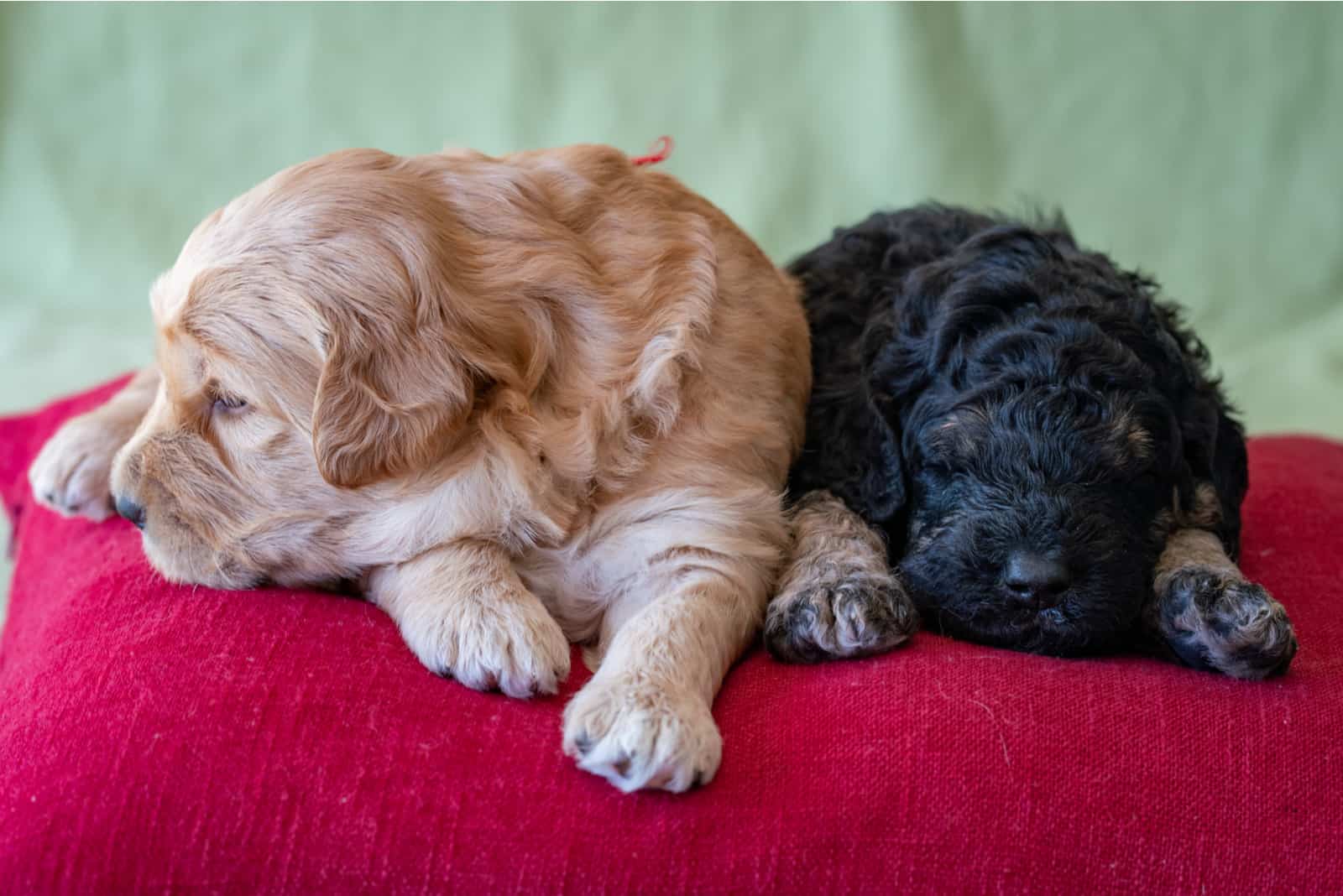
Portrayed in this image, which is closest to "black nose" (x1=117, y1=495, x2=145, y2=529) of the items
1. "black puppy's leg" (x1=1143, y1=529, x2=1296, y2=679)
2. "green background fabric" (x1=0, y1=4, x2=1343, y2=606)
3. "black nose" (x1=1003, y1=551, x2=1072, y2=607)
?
"black nose" (x1=1003, y1=551, x2=1072, y2=607)

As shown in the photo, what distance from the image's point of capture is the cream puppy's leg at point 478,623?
2.50 m

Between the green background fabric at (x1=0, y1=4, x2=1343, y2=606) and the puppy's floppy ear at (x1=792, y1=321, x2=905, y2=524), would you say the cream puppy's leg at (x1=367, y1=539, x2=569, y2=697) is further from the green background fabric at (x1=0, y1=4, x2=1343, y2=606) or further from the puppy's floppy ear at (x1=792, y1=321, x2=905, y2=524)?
the green background fabric at (x1=0, y1=4, x2=1343, y2=606)

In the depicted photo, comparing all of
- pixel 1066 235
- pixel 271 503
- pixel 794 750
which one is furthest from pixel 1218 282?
pixel 271 503

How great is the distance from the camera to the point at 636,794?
2.22 meters

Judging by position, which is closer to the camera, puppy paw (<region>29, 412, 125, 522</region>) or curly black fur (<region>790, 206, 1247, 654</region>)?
curly black fur (<region>790, 206, 1247, 654</region>)

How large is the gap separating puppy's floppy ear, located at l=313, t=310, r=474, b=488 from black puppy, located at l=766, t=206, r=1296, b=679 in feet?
2.89

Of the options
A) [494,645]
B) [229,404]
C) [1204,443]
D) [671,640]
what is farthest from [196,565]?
[1204,443]

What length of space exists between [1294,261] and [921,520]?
366cm

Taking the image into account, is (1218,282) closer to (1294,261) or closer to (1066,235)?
(1294,261)

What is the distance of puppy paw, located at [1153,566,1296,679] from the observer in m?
2.62

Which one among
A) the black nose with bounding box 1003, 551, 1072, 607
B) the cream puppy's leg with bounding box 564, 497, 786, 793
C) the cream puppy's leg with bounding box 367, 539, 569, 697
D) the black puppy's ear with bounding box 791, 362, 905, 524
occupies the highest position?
the black nose with bounding box 1003, 551, 1072, 607

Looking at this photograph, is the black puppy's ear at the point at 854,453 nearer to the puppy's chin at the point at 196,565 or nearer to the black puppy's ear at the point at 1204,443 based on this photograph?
the black puppy's ear at the point at 1204,443

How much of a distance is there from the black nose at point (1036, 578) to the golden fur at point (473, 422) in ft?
1.81

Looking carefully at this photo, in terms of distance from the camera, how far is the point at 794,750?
2.37 m
